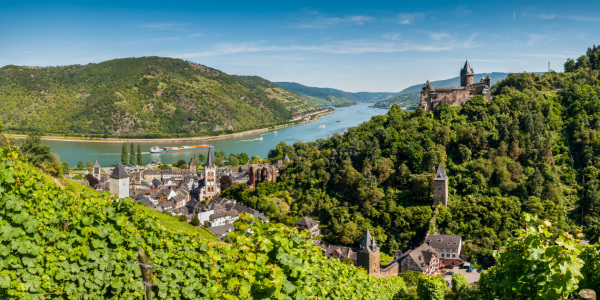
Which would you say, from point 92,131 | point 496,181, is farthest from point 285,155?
point 92,131

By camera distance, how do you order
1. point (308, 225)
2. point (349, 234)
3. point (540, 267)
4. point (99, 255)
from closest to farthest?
point (540, 267)
point (99, 255)
point (349, 234)
point (308, 225)

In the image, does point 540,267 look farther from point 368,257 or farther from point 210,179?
point 210,179

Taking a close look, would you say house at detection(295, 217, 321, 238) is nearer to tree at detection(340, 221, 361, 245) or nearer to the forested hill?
tree at detection(340, 221, 361, 245)

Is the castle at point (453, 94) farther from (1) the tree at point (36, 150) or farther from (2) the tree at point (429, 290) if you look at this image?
(1) the tree at point (36, 150)

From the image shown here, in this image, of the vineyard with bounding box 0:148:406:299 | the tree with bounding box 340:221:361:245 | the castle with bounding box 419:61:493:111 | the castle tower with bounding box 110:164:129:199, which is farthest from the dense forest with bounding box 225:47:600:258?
the vineyard with bounding box 0:148:406:299

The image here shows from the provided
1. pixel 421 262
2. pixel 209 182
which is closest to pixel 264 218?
pixel 209 182
